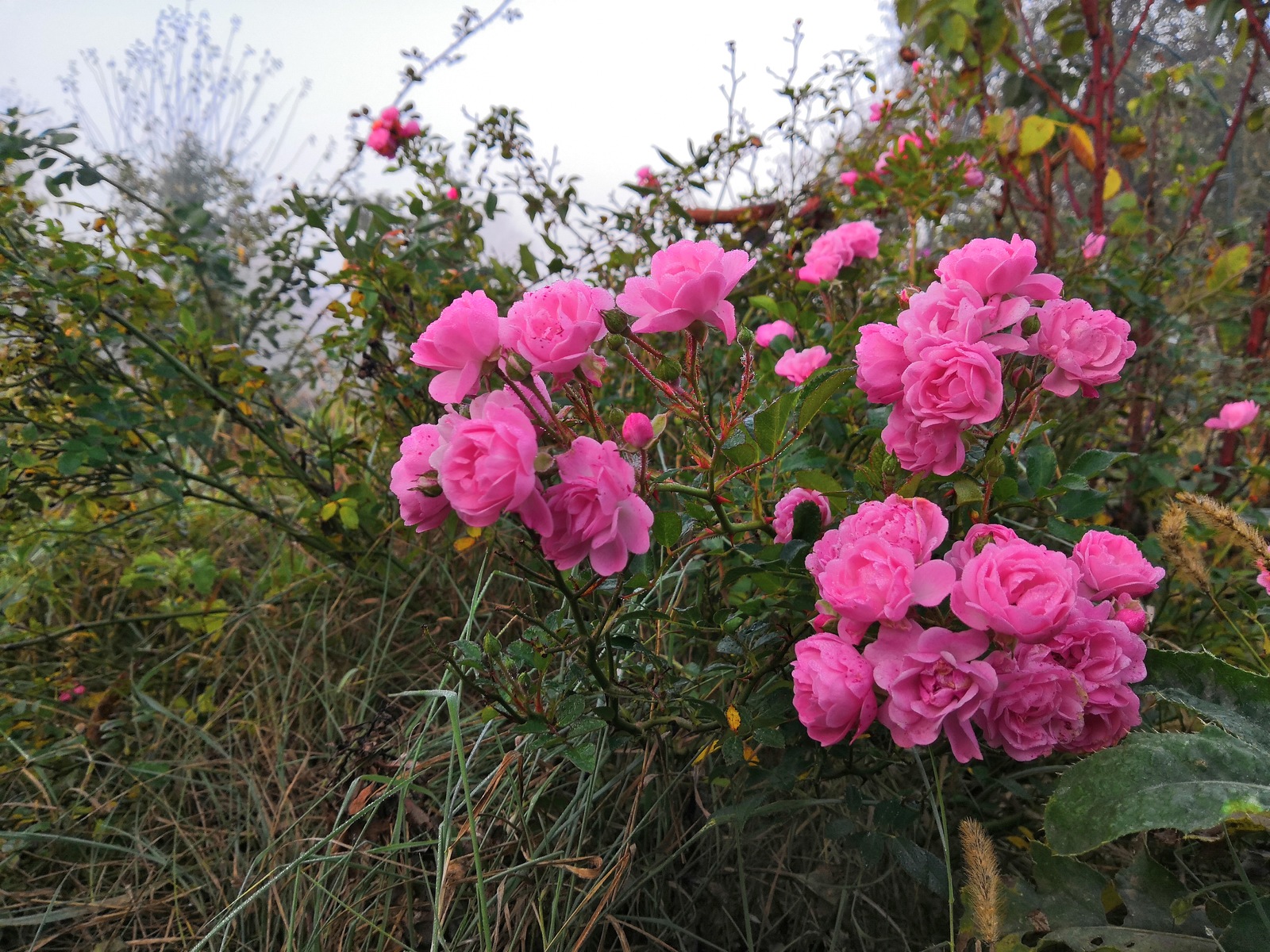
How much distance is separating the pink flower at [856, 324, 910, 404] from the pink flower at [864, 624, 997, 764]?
0.73 feet

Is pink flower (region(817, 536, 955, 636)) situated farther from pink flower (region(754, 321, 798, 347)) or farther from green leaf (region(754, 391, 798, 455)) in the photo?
pink flower (region(754, 321, 798, 347))

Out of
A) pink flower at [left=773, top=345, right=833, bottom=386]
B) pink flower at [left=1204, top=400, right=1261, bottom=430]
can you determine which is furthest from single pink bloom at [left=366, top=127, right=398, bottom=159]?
pink flower at [left=1204, top=400, right=1261, bottom=430]

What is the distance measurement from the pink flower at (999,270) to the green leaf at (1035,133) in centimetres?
132

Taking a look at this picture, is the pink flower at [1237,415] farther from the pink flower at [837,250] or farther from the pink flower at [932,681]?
the pink flower at [932,681]

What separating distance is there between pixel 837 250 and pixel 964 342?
743 mm

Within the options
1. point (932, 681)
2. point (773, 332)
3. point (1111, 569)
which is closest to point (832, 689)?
point (932, 681)

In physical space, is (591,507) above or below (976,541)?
above

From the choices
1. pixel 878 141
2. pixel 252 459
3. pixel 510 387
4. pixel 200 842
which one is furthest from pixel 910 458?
pixel 878 141

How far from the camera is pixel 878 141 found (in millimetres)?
2426

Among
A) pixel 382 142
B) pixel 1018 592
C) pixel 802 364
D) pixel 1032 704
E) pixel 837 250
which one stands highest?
pixel 382 142

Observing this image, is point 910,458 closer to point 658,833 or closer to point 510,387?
point 510,387

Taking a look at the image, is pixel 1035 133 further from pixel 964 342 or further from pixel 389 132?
pixel 389 132

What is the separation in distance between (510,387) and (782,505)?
34cm

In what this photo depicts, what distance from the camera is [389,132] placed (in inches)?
75.7
